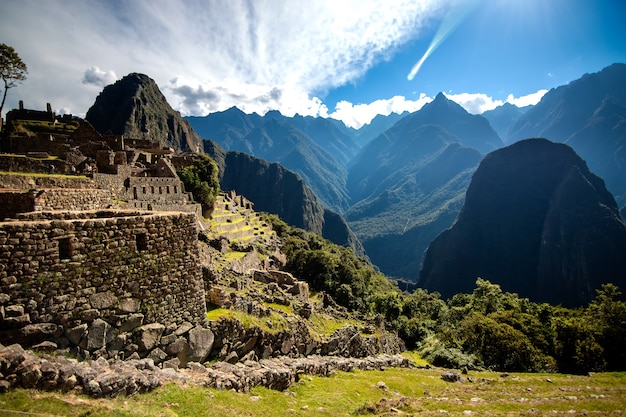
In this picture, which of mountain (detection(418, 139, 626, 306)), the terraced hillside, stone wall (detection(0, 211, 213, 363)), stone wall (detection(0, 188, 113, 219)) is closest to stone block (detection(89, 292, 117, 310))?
stone wall (detection(0, 211, 213, 363))

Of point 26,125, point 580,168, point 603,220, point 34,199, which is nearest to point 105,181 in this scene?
point 34,199

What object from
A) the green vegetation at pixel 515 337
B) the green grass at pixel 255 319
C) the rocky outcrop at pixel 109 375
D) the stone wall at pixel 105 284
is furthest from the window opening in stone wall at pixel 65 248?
the green vegetation at pixel 515 337

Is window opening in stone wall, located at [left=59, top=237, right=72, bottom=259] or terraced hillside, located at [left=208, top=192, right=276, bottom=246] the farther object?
terraced hillside, located at [left=208, top=192, right=276, bottom=246]

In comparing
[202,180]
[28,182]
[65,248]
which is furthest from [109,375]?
[202,180]

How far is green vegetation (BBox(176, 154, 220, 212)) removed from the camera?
50.2 metres

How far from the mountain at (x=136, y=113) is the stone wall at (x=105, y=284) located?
15477 centimetres

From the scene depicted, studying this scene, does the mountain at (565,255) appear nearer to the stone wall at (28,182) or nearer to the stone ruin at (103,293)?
the stone ruin at (103,293)

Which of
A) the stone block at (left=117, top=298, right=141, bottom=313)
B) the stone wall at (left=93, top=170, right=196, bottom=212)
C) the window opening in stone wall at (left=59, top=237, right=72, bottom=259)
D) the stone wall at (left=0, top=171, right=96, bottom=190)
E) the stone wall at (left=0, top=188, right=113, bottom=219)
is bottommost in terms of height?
the stone block at (left=117, top=298, right=141, bottom=313)

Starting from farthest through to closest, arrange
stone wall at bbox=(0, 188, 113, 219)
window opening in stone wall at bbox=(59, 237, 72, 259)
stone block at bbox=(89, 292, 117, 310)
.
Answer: stone wall at bbox=(0, 188, 113, 219)
stone block at bbox=(89, 292, 117, 310)
window opening in stone wall at bbox=(59, 237, 72, 259)

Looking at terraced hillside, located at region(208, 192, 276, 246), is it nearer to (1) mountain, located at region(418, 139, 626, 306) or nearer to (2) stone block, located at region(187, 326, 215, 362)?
(2) stone block, located at region(187, 326, 215, 362)

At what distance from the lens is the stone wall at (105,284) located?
7.57 meters

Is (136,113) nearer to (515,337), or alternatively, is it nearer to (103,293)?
(515,337)

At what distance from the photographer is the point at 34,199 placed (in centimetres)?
1141

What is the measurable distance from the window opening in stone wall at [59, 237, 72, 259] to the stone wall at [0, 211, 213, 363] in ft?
0.07
